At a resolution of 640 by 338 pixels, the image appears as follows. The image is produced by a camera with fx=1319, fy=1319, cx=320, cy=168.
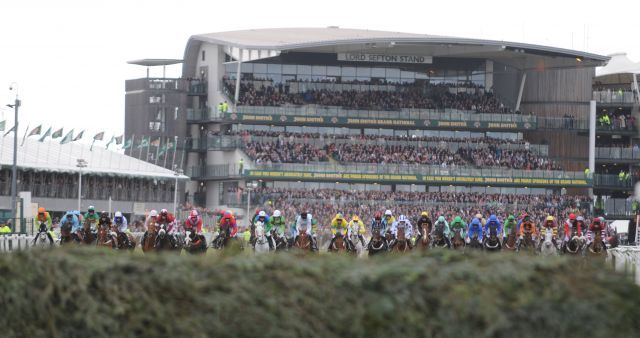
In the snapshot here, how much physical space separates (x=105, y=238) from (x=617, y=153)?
55135mm

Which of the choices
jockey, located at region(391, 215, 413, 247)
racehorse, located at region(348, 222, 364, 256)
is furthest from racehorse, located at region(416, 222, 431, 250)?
racehorse, located at region(348, 222, 364, 256)

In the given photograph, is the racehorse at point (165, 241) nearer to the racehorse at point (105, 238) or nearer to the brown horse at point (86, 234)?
the racehorse at point (105, 238)

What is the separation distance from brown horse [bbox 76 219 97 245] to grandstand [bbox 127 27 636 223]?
1601 inches

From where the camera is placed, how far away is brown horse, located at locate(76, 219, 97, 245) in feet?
98.2

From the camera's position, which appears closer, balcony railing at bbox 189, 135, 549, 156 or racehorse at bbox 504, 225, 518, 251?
racehorse at bbox 504, 225, 518, 251

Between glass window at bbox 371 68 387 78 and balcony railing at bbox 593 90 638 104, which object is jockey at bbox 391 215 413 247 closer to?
glass window at bbox 371 68 387 78

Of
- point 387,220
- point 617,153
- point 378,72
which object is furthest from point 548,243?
point 378,72

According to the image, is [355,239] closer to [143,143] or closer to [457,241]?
[457,241]

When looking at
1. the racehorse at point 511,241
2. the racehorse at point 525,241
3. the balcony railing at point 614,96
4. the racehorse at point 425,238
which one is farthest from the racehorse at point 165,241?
the balcony railing at point 614,96

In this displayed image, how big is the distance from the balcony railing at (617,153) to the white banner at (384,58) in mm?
11680

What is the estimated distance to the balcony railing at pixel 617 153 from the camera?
7894 centimetres

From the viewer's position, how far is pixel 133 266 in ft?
34.0

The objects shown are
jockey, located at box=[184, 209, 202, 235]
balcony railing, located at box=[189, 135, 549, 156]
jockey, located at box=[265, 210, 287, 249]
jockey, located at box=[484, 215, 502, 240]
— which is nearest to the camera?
jockey, located at box=[184, 209, 202, 235]

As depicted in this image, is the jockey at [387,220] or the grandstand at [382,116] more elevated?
the grandstand at [382,116]
